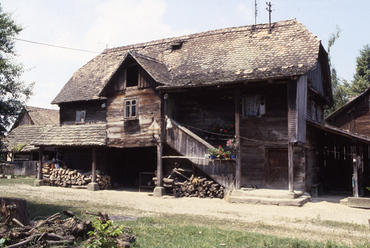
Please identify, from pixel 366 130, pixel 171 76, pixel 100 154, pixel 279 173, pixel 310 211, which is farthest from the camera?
pixel 366 130

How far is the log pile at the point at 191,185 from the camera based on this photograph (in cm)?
1745

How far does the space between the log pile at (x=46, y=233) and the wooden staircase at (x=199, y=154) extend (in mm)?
9656

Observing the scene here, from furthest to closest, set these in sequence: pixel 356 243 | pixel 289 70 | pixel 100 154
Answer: pixel 100 154
pixel 289 70
pixel 356 243

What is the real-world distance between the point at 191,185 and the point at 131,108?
5.39 metres

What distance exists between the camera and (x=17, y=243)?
6.80m

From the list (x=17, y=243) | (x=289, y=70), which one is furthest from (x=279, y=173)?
(x=17, y=243)

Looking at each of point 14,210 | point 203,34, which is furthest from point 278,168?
point 14,210

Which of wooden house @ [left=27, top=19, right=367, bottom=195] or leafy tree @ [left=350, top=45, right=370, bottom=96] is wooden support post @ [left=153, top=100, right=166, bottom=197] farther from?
leafy tree @ [left=350, top=45, right=370, bottom=96]

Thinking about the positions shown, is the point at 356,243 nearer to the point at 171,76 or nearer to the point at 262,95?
the point at 262,95

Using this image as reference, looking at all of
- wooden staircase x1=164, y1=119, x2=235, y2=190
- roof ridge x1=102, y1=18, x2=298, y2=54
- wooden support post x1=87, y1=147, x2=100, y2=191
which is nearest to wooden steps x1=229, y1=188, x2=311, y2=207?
wooden staircase x1=164, y1=119, x2=235, y2=190

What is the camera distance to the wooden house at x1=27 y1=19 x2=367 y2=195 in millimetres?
17000

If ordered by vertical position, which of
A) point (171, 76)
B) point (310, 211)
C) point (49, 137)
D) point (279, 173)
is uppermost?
point (171, 76)

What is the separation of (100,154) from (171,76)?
6.84m

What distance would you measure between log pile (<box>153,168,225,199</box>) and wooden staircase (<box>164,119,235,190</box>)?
516 millimetres
